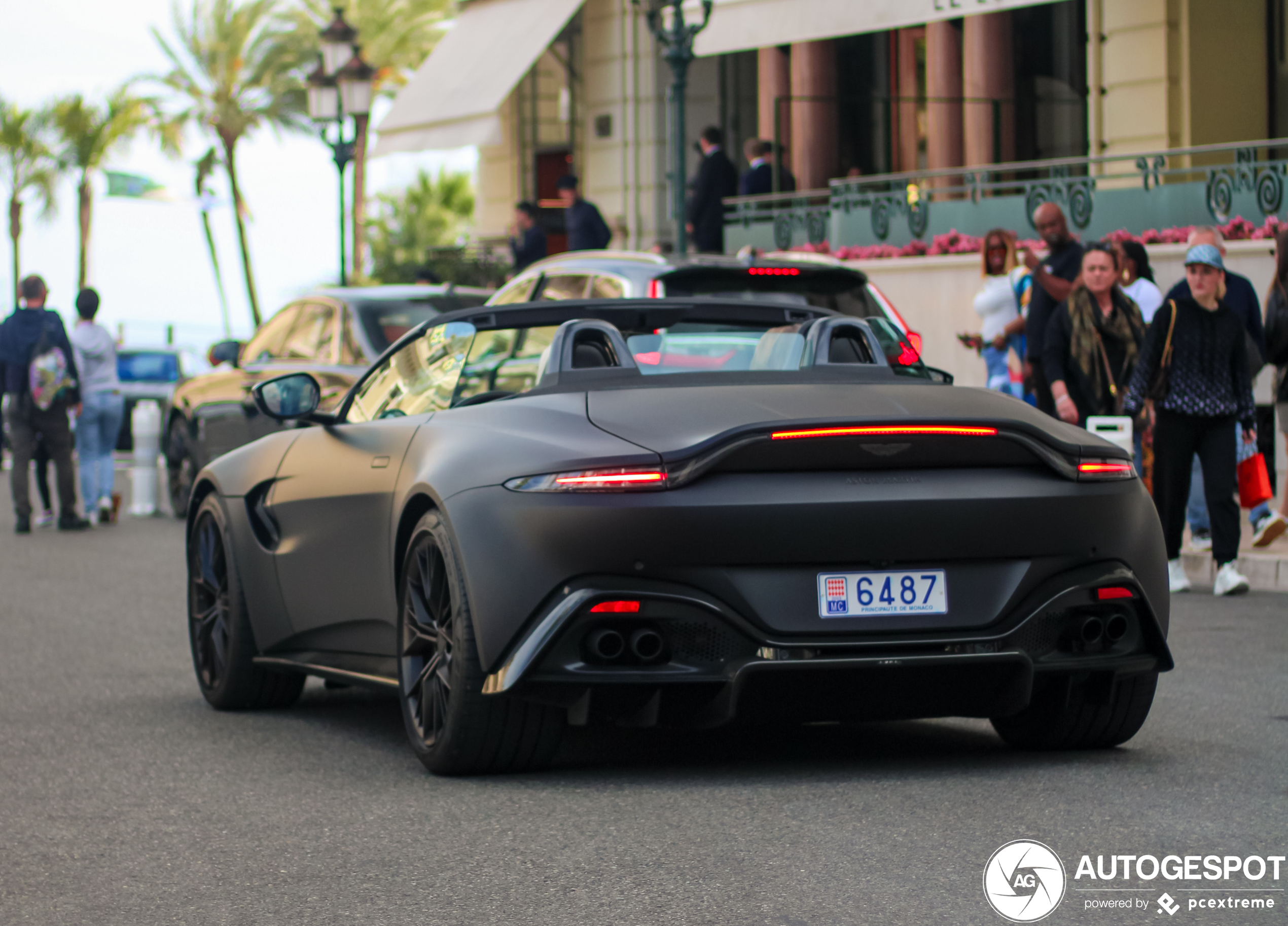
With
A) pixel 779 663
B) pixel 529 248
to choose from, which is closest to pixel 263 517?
pixel 779 663

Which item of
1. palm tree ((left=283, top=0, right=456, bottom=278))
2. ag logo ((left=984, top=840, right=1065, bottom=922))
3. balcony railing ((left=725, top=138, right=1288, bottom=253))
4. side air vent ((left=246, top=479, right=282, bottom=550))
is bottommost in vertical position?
ag logo ((left=984, top=840, right=1065, bottom=922))

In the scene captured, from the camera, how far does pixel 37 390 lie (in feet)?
58.1

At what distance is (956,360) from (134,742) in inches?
592

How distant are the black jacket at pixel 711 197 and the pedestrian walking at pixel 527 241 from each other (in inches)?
64.9

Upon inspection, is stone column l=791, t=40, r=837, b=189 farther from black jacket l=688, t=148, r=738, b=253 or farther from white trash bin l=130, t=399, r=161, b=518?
white trash bin l=130, t=399, r=161, b=518

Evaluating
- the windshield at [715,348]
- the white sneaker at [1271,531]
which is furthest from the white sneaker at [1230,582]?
the windshield at [715,348]

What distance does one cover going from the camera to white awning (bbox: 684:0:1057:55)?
21062 mm

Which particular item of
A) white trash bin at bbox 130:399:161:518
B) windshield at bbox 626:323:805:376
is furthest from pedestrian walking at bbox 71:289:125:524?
windshield at bbox 626:323:805:376

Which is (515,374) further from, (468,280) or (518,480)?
(468,280)

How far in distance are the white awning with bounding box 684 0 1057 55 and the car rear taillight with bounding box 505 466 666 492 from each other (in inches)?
625

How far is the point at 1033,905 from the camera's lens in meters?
4.40

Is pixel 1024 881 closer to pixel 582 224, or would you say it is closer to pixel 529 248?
pixel 582 224

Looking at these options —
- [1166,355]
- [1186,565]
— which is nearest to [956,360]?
[1186,565]

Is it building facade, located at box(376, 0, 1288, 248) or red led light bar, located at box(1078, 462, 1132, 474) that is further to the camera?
building facade, located at box(376, 0, 1288, 248)
